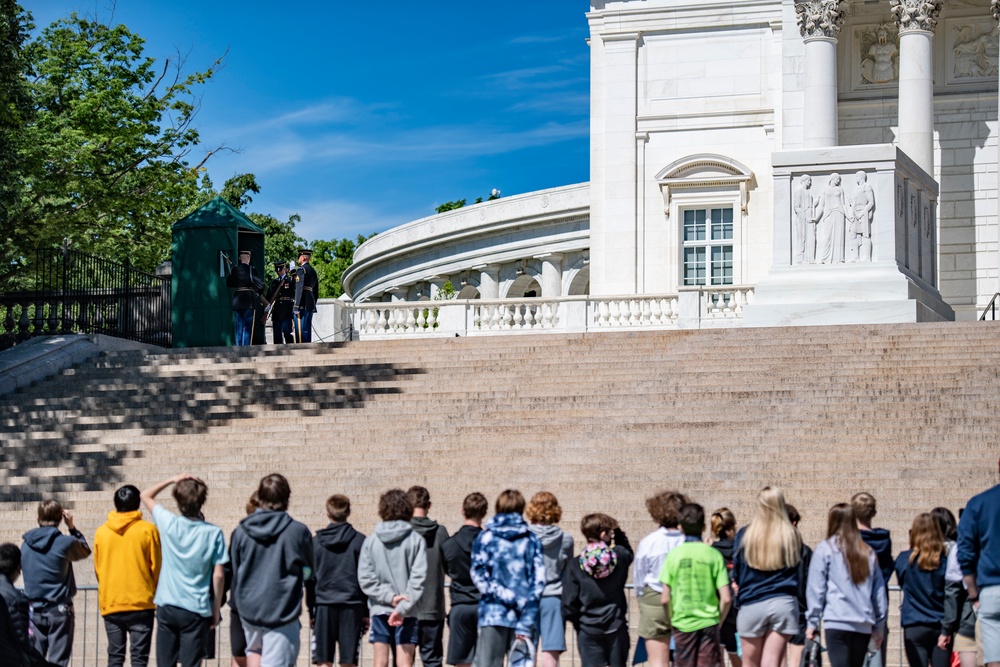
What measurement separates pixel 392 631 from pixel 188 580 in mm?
1566

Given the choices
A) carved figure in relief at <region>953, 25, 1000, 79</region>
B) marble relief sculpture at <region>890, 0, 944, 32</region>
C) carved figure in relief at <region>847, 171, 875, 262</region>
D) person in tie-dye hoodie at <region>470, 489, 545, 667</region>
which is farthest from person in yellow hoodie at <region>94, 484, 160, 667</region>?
carved figure in relief at <region>953, 25, 1000, 79</region>

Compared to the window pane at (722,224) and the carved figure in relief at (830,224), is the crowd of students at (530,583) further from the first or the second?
the window pane at (722,224)

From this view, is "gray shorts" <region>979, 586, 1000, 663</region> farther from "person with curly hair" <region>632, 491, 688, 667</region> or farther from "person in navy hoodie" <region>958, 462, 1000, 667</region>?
"person with curly hair" <region>632, 491, 688, 667</region>

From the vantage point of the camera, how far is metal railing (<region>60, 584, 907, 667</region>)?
1354cm

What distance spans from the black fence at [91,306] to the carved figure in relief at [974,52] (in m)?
18.4

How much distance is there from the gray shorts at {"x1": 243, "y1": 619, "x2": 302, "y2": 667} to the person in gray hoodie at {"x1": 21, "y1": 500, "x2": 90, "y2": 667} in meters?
1.71

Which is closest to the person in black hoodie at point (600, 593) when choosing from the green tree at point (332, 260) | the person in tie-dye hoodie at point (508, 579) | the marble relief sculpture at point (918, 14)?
the person in tie-dye hoodie at point (508, 579)

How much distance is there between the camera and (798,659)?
11.7 metres

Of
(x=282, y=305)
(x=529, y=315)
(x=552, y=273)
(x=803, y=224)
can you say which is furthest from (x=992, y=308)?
(x=552, y=273)

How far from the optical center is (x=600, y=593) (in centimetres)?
1135

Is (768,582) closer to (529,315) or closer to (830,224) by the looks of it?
(830,224)

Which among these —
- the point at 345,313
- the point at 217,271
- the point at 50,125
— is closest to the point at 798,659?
the point at 217,271

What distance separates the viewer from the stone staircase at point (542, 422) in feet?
57.2

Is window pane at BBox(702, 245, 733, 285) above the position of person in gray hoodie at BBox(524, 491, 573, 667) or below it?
above
